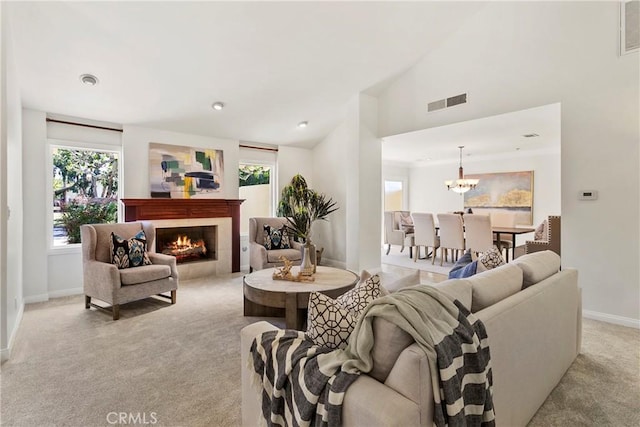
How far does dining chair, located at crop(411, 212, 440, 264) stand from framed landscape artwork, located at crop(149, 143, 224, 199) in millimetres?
3717

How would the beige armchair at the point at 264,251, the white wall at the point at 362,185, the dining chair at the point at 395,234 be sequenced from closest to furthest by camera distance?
the beige armchair at the point at 264,251 → the white wall at the point at 362,185 → the dining chair at the point at 395,234

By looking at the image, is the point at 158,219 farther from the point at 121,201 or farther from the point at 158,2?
the point at 158,2

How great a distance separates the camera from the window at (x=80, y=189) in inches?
171

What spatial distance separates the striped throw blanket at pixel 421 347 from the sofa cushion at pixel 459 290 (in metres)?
0.07

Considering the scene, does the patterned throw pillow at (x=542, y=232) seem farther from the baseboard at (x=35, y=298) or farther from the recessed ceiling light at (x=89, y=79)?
the baseboard at (x=35, y=298)

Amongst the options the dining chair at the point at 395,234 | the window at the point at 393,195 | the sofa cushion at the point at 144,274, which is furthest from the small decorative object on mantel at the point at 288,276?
the window at the point at 393,195

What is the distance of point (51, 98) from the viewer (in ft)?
12.8

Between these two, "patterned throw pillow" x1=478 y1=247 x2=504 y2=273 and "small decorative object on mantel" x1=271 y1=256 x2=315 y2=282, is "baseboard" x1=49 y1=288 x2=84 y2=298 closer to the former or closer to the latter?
"small decorative object on mantel" x1=271 y1=256 x2=315 y2=282

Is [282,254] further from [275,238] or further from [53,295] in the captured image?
[53,295]

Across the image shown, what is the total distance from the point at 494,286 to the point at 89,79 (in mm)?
4332

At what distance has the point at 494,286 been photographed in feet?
5.53

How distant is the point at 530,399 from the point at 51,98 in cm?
526

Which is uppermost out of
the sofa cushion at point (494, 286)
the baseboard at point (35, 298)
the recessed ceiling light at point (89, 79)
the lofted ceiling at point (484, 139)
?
the recessed ceiling light at point (89, 79)

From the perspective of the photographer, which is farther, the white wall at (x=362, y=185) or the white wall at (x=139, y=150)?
the white wall at (x=362, y=185)
